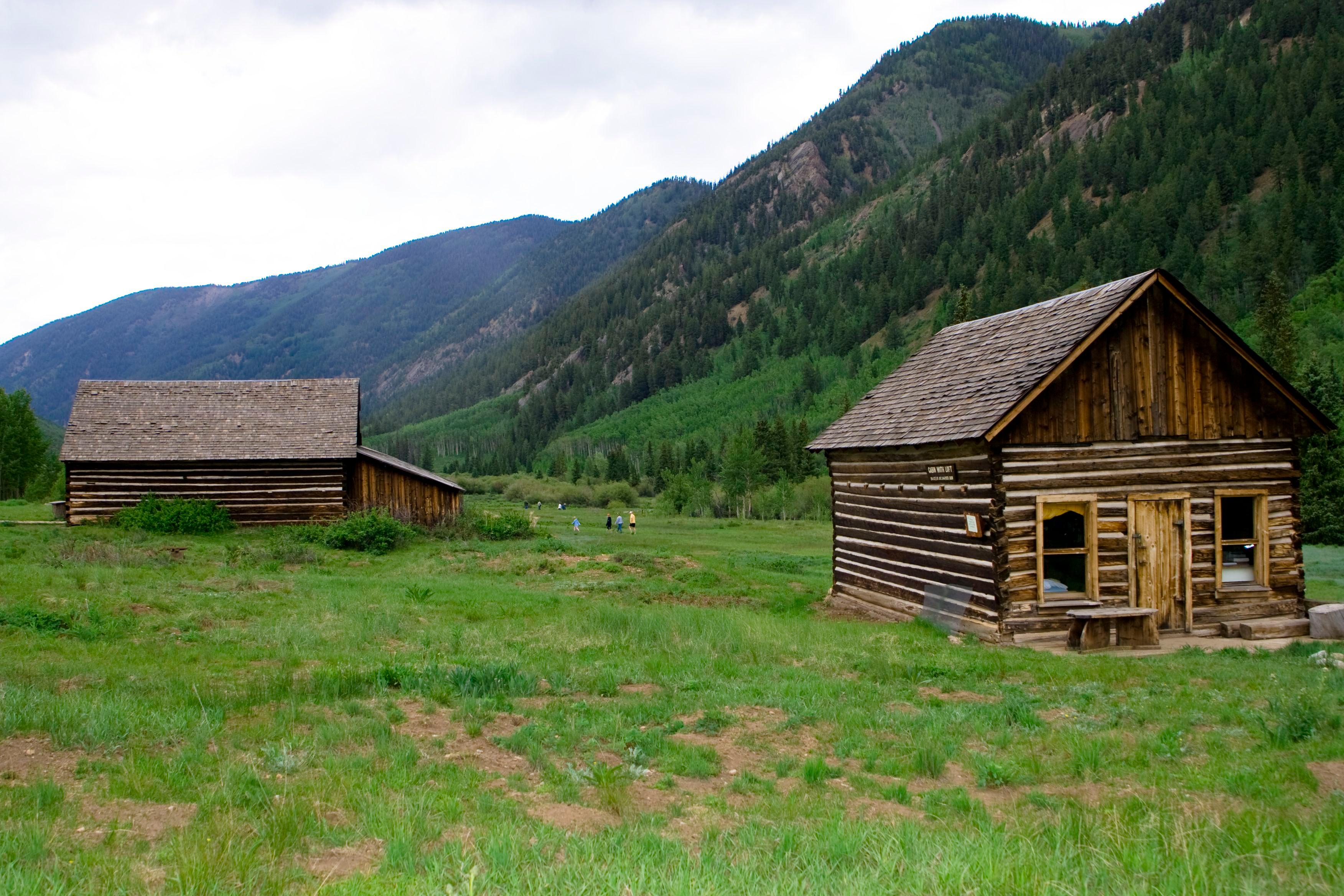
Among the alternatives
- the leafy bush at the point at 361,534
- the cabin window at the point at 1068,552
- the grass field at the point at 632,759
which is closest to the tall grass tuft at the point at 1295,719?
the grass field at the point at 632,759

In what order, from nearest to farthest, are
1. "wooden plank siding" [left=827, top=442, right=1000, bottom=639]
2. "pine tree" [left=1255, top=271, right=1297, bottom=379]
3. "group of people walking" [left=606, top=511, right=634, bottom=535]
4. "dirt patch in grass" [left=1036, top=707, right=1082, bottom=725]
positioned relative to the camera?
"dirt patch in grass" [left=1036, top=707, right=1082, bottom=725] < "wooden plank siding" [left=827, top=442, right=1000, bottom=639] < "group of people walking" [left=606, top=511, right=634, bottom=535] < "pine tree" [left=1255, top=271, right=1297, bottom=379]

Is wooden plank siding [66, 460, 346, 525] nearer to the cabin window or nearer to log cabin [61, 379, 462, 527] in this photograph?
log cabin [61, 379, 462, 527]

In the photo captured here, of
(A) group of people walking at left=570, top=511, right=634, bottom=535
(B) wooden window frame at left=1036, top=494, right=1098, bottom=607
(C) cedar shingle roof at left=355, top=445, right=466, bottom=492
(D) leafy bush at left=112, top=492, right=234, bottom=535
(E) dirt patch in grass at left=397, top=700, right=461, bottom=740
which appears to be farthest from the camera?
(A) group of people walking at left=570, top=511, right=634, bottom=535

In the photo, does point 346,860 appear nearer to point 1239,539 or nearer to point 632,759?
point 632,759

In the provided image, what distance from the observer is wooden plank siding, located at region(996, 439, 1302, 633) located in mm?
15914

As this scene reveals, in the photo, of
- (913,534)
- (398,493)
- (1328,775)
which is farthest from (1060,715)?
(398,493)

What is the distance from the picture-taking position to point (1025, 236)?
426 feet

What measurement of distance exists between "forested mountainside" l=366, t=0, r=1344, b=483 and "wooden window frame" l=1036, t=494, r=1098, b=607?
151 feet

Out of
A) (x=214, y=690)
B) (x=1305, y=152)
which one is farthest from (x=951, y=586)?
(x=1305, y=152)

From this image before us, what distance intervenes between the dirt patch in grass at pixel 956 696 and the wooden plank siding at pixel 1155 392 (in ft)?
20.2

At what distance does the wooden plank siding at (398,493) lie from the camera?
35.9 metres

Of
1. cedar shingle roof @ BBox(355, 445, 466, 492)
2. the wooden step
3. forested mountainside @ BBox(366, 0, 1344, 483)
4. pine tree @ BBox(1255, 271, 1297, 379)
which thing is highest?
forested mountainside @ BBox(366, 0, 1344, 483)

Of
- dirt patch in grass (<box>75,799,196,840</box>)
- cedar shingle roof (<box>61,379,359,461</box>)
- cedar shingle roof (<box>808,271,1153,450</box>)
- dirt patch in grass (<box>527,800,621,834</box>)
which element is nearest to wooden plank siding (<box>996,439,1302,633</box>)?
cedar shingle roof (<box>808,271,1153,450</box>)

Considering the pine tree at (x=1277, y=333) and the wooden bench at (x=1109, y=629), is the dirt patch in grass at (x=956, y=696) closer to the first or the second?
the wooden bench at (x=1109, y=629)
